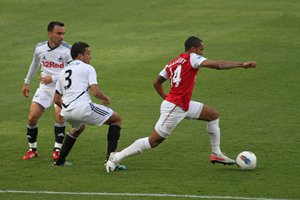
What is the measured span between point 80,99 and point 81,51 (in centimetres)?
78

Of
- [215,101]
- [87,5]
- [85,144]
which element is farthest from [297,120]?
[87,5]

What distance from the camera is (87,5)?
117ft

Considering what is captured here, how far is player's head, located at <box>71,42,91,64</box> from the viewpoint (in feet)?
48.5

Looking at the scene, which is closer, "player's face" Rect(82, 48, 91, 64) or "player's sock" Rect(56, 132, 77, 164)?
"player's face" Rect(82, 48, 91, 64)

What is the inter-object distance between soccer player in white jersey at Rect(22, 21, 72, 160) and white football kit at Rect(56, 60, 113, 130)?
4.47 feet

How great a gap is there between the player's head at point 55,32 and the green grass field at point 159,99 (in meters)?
1.97

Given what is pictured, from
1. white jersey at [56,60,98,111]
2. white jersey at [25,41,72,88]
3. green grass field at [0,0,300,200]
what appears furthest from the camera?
white jersey at [25,41,72,88]

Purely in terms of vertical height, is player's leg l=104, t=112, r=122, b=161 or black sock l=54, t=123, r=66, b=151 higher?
player's leg l=104, t=112, r=122, b=161

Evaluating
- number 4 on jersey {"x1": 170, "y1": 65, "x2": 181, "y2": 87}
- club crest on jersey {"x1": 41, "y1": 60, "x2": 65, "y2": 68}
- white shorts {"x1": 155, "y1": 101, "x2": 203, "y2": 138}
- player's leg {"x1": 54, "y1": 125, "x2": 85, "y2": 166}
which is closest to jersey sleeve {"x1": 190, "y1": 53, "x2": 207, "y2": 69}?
number 4 on jersey {"x1": 170, "y1": 65, "x2": 181, "y2": 87}

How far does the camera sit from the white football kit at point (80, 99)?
1456 centimetres

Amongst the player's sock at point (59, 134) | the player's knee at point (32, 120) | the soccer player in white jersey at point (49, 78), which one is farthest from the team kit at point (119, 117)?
the player's knee at point (32, 120)

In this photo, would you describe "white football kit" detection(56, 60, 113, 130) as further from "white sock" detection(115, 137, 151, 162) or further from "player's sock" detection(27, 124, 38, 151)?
"player's sock" detection(27, 124, 38, 151)

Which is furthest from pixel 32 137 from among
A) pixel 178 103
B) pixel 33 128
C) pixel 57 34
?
pixel 178 103

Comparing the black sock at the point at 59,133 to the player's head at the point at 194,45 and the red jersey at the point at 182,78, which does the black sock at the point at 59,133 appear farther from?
the player's head at the point at 194,45
